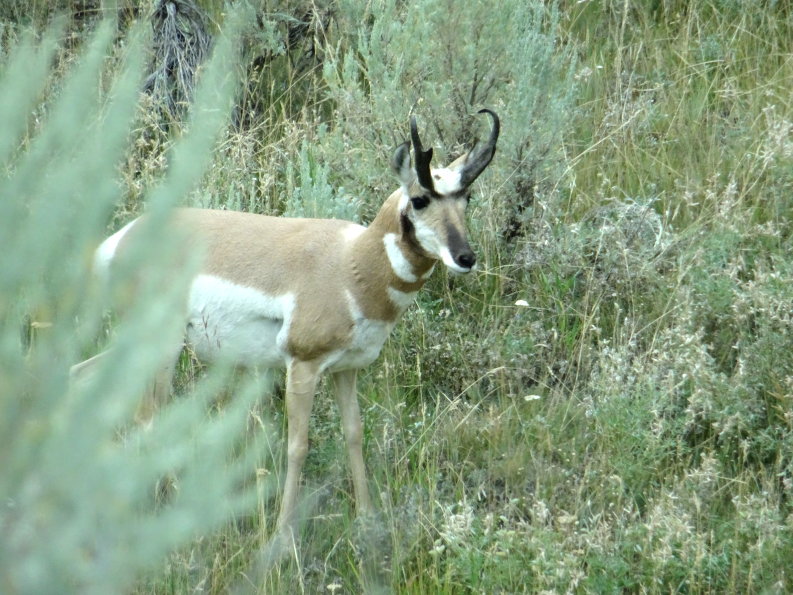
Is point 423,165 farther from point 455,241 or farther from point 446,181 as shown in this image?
point 455,241

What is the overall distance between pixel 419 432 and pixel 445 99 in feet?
7.10

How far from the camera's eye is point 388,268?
454 centimetres

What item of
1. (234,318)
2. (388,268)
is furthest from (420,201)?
(234,318)

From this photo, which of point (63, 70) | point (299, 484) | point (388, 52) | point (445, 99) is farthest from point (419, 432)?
point (63, 70)

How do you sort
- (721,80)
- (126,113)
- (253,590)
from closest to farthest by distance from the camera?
(126,113), (253,590), (721,80)

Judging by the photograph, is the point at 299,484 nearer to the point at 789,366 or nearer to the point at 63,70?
the point at 789,366

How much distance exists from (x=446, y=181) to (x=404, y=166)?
0.17 metres

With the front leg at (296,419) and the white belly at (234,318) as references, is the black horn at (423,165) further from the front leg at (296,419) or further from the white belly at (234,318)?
the front leg at (296,419)

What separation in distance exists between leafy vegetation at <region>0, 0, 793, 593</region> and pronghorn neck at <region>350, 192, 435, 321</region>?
1.70 feet

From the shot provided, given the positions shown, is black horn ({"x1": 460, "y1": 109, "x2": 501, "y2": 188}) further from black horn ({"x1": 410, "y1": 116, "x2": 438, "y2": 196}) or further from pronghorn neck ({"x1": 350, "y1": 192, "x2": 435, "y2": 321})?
pronghorn neck ({"x1": 350, "y1": 192, "x2": 435, "y2": 321})

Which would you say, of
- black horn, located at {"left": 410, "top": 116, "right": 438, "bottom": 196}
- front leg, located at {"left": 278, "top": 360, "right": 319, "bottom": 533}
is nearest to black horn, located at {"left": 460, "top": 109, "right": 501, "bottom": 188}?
black horn, located at {"left": 410, "top": 116, "right": 438, "bottom": 196}

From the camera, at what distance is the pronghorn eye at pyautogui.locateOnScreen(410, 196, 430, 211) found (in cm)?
441

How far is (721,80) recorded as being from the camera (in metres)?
7.41

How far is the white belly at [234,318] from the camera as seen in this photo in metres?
4.59
